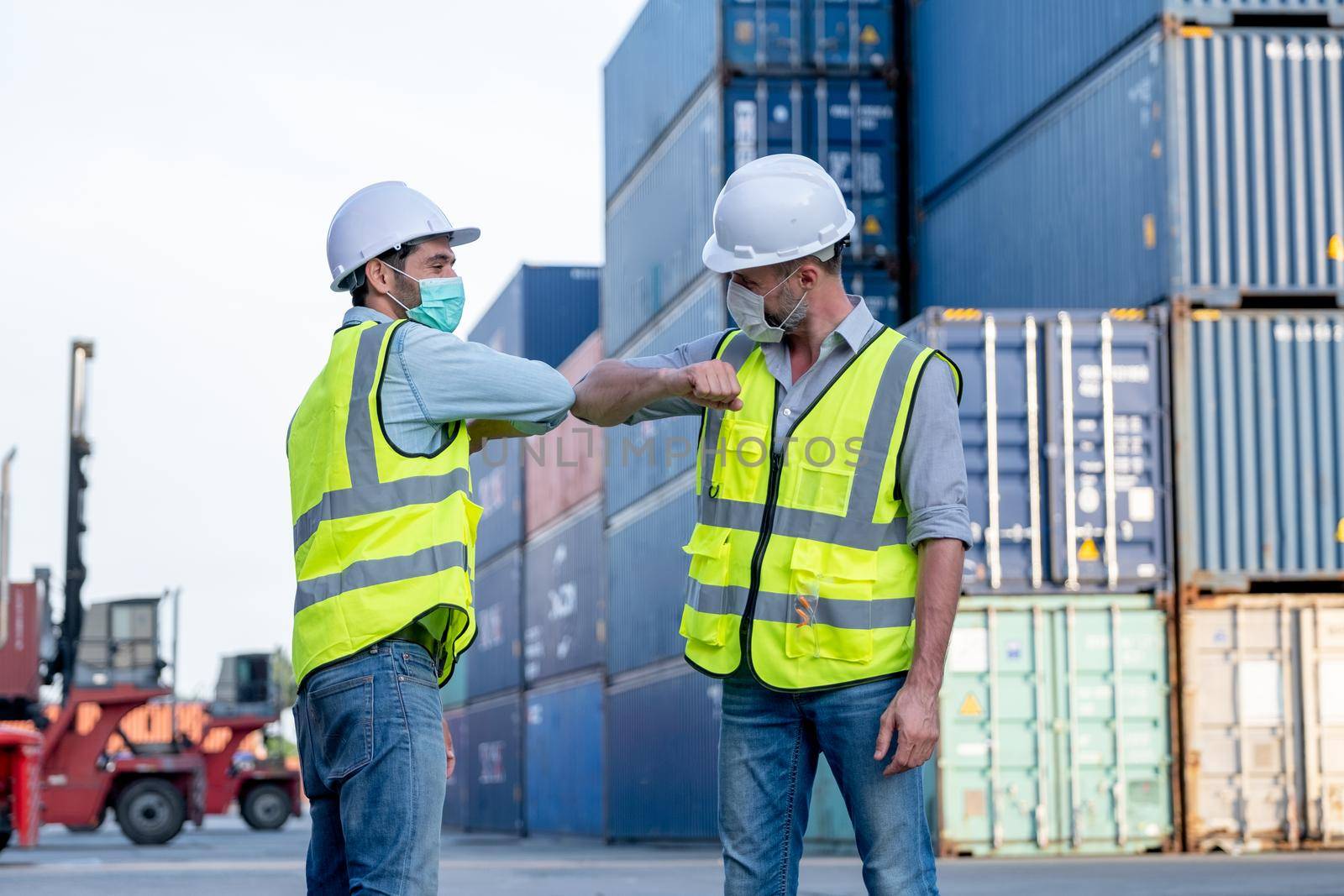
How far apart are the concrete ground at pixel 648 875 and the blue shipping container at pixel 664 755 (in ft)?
6.90

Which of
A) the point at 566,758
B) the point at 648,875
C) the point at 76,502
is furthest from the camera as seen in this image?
the point at 566,758

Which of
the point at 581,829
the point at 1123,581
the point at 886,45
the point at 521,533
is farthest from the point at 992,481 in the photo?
the point at 521,533

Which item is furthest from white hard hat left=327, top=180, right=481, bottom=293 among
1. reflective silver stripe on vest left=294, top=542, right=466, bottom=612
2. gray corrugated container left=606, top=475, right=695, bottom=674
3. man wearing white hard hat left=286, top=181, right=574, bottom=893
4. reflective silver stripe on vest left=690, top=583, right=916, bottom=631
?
gray corrugated container left=606, top=475, right=695, bottom=674

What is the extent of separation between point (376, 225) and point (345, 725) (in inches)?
42.5

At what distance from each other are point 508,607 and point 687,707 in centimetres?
1356

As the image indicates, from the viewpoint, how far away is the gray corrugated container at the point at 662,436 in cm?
2241

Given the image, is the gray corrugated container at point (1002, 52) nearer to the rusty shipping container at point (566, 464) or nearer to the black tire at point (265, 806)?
the rusty shipping container at point (566, 464)

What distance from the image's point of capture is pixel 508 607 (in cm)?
3681

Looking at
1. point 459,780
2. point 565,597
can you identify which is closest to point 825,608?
point 565,597

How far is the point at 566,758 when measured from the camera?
31484 millimetres

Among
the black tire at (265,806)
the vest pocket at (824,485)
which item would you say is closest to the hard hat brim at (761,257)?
the vest pocket at (824,485)

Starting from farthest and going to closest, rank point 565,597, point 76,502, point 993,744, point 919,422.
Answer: point 565,597 → point 76,502 → point 993,744 → point 919,422

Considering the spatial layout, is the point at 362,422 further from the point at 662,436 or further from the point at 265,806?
the point at 265,806

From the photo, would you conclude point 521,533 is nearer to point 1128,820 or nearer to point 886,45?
point 886,45
